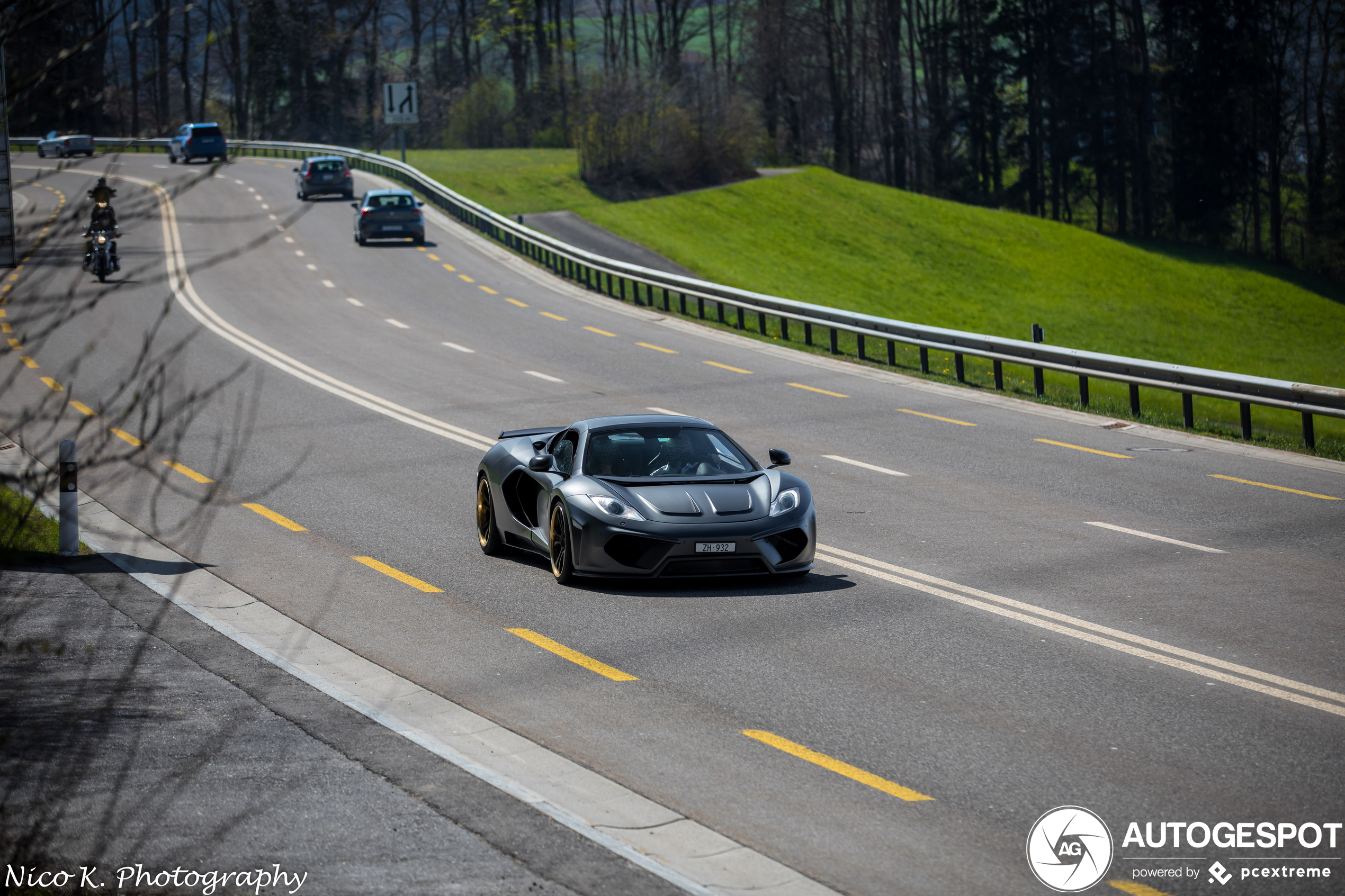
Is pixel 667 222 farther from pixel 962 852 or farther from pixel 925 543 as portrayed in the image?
pixel 962 852

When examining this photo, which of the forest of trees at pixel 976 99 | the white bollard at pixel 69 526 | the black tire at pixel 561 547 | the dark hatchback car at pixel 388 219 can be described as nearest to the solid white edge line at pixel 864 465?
the black tire at pixel 561 547

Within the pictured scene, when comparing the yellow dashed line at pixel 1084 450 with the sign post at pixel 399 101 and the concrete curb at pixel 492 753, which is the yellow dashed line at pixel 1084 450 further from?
the sign post at pixel 399 101

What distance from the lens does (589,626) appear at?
9.63 meters

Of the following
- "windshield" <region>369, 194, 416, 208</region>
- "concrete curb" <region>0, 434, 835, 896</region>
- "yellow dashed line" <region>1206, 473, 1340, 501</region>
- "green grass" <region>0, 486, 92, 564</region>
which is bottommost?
"yellow dashed line" <region>1206, 473, 1340, 501</region>

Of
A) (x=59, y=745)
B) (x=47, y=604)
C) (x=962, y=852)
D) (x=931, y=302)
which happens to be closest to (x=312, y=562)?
(x=47, y=604)

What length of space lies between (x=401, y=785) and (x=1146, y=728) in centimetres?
379

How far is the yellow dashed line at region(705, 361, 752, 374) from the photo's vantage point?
24406 millimetres

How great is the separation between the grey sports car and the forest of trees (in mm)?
56613

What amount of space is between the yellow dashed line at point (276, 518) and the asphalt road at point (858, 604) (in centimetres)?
12

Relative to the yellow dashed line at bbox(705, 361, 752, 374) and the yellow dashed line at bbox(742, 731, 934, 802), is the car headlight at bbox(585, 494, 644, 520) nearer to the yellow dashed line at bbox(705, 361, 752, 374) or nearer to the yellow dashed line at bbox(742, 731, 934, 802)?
the yellow dashed line at bbox(742, 731, 934, 802)

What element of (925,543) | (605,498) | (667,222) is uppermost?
(667,222)

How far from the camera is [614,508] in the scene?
10492 millimetres

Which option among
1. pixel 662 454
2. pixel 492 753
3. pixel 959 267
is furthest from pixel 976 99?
pixel 492 753

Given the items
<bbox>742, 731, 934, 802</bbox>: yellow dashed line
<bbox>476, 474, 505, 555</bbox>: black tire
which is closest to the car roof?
<bbox>476, 474, 505, 555</bbox>: black tire
